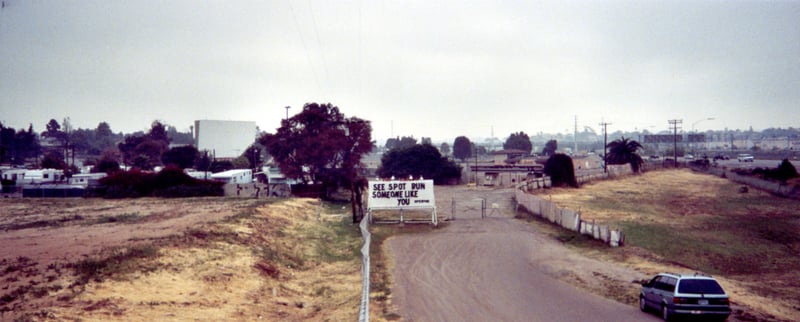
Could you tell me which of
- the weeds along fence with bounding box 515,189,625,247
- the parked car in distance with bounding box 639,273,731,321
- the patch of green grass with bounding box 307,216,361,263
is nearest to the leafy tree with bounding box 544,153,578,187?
the weeds along fence with bounding box 515,189,625,247

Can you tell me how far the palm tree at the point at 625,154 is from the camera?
108 m

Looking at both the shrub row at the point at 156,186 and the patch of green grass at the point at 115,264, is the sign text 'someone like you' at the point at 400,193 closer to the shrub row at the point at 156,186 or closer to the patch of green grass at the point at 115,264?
the patch of green grass at the point at 115,264

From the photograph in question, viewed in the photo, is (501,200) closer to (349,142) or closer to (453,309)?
(349,142)

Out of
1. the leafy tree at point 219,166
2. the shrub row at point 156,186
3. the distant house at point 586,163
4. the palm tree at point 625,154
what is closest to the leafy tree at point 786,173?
the palm tree at point 625,154

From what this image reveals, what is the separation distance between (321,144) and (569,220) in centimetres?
3236

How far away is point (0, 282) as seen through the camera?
17.6m

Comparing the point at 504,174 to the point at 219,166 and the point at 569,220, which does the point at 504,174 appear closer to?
the point at 219,166

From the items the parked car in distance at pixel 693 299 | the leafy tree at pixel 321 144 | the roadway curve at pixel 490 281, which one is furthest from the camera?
the leafy tree at pixel 321 144

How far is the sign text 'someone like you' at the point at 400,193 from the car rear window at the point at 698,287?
26.9m

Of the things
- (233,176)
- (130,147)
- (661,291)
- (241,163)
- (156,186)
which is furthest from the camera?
(130,147)

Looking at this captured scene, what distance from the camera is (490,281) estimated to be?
885 inches

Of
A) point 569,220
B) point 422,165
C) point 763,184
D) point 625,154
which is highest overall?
point 625,154

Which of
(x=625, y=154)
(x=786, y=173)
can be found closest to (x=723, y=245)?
(x=786, y=173)

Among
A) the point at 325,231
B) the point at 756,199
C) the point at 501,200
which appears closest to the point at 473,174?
the point at 501,200
